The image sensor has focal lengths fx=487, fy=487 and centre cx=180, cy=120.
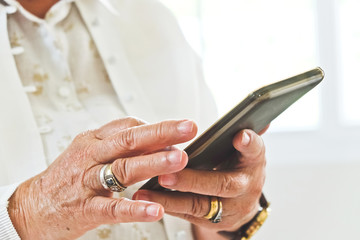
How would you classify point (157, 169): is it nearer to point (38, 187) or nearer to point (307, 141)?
point (38, 187)

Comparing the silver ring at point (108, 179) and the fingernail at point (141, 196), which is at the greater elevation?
the silver ring at point (108, 179)

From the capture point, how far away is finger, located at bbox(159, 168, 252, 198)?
0.71 m

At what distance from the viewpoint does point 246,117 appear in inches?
26.3

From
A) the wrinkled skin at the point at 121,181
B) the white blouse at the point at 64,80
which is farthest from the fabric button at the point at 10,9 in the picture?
the wrinkled skin at the point at 121,181

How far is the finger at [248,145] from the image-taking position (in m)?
0.72

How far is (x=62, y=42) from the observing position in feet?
3.49

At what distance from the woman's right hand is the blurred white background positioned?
1704 mm

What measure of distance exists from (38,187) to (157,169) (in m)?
0.20

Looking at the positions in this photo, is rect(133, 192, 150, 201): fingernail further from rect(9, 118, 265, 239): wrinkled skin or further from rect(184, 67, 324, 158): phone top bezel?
rect(184, 67, 324, 158): phone top bezel

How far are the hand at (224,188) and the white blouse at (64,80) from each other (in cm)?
20

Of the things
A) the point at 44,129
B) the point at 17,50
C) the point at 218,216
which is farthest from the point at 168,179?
the point at 17,50

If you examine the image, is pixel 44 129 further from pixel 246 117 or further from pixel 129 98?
pixel 246 117

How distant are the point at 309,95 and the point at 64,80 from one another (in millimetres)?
1697

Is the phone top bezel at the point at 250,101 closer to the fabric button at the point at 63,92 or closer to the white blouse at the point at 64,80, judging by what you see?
the white blouse at the point at 64,80
